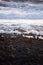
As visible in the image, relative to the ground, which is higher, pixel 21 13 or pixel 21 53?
pixel 21 53

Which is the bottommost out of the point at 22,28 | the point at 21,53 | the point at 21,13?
the point at 21,13

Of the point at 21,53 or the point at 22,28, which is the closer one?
the point at 21,53

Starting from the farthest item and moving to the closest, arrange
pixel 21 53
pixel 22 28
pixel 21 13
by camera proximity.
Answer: pixel 21 13, pixel 22 28, pixel 21 53

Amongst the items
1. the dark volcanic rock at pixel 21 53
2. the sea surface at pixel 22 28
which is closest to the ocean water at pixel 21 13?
the sea surface at pixel 22 28

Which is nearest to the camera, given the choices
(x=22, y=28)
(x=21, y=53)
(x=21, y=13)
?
(x=21, y=53)

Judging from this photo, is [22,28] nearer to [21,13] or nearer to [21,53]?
[21,53]

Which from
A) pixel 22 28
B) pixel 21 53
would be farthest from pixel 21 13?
pixel 21 53

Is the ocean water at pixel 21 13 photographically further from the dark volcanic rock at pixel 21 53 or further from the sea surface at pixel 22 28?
the dark volcanic rock at pixel 21 53

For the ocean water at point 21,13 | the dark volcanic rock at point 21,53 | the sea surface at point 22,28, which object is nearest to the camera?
the dark volcanic rock at point 21,53

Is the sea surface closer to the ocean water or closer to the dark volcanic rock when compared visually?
the ocean water

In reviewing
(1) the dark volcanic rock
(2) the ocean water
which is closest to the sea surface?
(2) the ocean water

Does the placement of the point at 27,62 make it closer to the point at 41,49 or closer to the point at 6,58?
the point at 6,58

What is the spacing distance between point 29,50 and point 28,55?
0.98 feet

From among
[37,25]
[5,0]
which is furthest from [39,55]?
[5,0]
